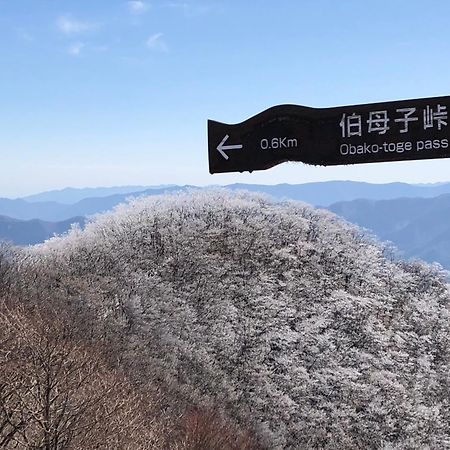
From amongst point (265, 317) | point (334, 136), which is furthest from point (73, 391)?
point (265, 317)

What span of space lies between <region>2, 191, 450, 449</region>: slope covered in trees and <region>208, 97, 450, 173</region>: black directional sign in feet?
91.6

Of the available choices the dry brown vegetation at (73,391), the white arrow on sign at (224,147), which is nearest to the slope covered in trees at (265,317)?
the dry brown vegetation at (73,391)

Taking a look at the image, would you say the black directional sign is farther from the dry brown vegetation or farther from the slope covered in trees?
the slope covered in trees

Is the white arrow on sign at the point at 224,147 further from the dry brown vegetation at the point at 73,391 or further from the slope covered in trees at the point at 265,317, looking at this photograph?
the slope covered in trees at the point at 265,317

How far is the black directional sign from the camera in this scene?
2.85 m

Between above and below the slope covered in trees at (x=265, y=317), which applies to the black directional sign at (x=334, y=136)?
above

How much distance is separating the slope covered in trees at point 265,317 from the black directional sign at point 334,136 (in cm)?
2793

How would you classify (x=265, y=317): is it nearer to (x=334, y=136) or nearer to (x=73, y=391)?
(x=73, y=391)

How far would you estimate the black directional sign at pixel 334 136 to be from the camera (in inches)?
112

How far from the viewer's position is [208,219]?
53875 millimetres

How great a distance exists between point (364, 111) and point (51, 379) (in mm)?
13855

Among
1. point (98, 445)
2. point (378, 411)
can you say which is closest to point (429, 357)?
point (378, 411)

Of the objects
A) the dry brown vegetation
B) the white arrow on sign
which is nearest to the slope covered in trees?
the dry brown vegetation

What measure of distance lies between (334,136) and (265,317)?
41004 millimetres
